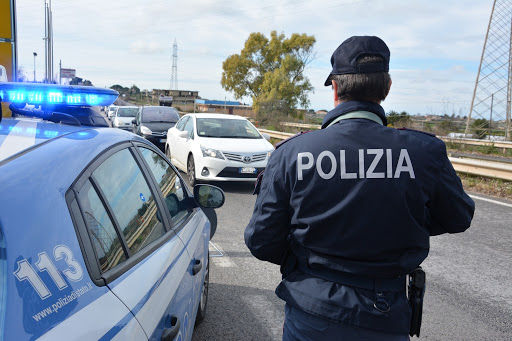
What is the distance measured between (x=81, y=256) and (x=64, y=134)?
2.05 ft

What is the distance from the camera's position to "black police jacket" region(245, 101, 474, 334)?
168cm

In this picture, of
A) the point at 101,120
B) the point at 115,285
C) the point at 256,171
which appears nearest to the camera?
the point at 115,285

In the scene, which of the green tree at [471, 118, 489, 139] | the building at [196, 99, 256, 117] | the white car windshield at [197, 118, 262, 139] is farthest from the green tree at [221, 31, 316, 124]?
the white car windshield at [197, 118, 262, 139]

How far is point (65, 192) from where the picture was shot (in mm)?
1477

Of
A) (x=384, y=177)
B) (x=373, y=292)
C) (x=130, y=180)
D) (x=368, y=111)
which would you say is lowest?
(x=373, y=292)

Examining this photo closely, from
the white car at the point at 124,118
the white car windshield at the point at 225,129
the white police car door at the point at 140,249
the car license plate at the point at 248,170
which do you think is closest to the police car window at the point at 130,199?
the white police car door at the point at 140,249

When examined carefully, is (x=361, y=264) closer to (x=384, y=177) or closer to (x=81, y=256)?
(x=384, y=177)

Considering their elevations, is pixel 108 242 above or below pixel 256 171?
above

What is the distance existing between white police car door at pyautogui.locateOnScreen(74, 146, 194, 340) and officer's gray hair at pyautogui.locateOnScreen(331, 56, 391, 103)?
1.03 m

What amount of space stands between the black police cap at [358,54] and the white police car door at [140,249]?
40.7 inches

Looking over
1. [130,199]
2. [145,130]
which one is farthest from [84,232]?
[145,130]

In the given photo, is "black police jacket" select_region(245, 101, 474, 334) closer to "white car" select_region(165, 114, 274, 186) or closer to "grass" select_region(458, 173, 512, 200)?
"white car" select_region(165, 114, 274, 186)

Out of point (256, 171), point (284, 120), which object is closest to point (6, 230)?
point (256, 171)

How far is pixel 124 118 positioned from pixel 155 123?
851 centimetres
